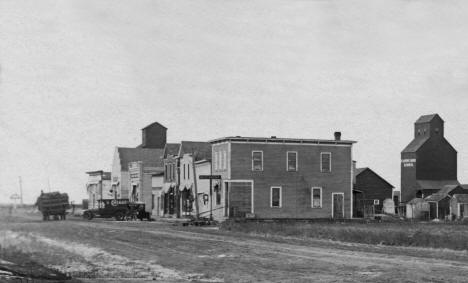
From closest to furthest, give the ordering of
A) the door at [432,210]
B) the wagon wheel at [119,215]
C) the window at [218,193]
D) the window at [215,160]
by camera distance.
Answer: the window at [218,193]
the window at [215,160]
the wagon wheel at [119,215]
the door at [432,210]

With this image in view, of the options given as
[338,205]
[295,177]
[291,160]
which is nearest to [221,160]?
[291,160]

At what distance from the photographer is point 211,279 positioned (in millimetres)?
19234

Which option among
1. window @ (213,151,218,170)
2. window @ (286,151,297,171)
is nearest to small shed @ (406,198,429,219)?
window @ (286,151,297,171)

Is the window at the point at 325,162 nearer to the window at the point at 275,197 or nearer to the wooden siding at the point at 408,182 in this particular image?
the window at the point at 275,197

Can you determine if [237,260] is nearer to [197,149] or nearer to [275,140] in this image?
[275,140]

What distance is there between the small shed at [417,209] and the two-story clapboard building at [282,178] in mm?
27851

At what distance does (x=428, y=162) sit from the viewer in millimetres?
107438

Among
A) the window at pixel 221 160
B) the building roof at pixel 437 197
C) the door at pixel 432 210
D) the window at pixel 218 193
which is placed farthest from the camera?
the door at pixel 432 210

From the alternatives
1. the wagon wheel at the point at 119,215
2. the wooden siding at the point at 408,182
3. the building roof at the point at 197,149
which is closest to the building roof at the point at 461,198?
the wooden siding at the point at 408,182

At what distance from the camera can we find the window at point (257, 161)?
62062 mm

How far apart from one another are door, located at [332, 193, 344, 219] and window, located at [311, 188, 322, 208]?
1428 millimetres

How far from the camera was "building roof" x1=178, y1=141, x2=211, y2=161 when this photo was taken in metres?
72.3

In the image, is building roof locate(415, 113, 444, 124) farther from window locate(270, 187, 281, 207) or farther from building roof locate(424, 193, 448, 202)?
window locate(270, 187, 281, 207)

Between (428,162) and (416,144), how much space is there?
149 inches
